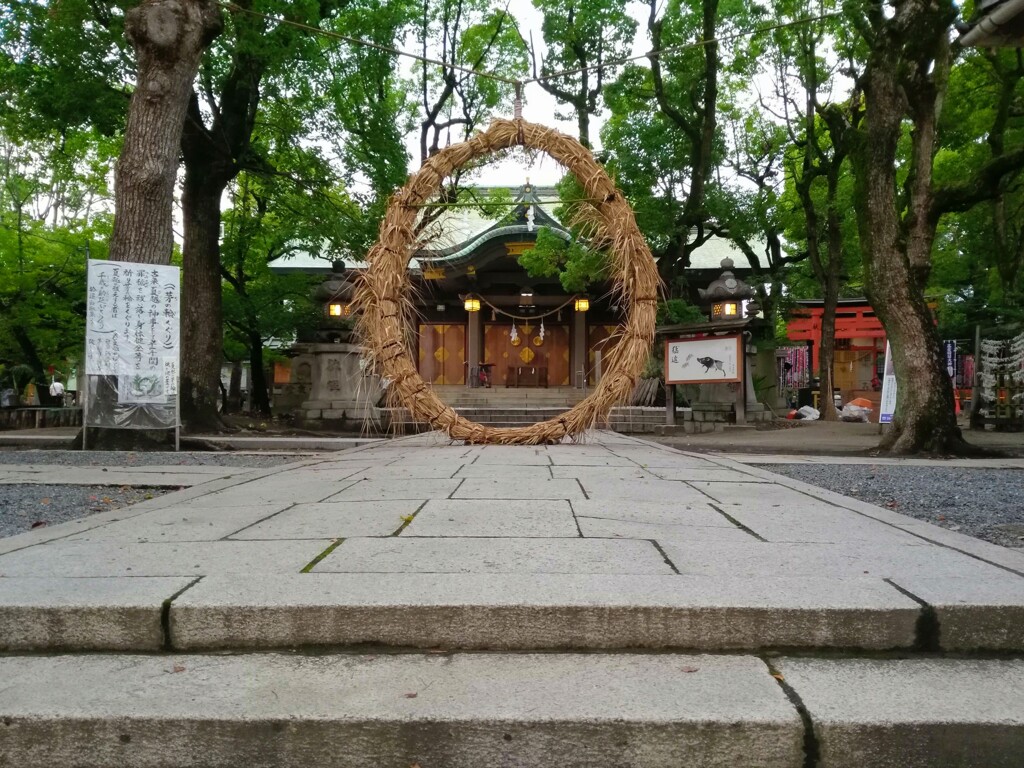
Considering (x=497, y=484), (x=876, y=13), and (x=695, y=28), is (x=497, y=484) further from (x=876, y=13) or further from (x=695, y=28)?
(x=695, y=28)

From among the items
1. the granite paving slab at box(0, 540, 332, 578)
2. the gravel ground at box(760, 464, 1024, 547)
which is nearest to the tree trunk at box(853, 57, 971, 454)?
the gravel ground at box(760, 464, 1024, 547)

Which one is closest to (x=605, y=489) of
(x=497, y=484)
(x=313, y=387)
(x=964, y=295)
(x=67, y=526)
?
(x=497, y=484)

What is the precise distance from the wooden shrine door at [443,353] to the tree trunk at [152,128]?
11483 mm

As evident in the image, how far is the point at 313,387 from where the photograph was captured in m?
14.2

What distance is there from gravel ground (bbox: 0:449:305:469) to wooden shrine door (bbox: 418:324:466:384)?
37.4 feet

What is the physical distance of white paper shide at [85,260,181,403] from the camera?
7.98 metres

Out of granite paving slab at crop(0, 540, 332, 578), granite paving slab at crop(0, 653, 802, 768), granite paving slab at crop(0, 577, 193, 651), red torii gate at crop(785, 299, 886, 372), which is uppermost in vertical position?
red torii gate at crop(785, 299, 886, 372)

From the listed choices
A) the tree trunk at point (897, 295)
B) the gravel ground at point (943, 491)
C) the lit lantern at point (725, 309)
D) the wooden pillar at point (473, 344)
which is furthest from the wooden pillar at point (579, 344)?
the gravel ground at point (943, 491)

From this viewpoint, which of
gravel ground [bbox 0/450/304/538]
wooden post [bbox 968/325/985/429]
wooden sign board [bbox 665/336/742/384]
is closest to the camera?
gravel ground [bbox 0/450/304/538]

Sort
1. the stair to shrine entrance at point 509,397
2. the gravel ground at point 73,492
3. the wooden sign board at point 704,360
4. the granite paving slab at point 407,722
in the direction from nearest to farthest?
the granite paving slab at point 407,722, the gravel ground at point 73,492, the wooden sign board at point 704,360, the stair to shrine entrance at point 509,397

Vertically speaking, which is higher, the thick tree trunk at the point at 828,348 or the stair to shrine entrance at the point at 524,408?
the thick tree trunk at the point at 828,348

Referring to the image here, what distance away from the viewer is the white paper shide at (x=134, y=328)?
26.2 feet

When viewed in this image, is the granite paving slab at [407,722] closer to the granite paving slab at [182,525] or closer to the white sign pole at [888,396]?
the granite paving slab at [182,525]

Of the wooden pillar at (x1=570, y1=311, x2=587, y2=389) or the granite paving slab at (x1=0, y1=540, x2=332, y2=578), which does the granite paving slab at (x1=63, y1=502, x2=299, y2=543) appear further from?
the wooden pillar at (x1=570, y1=311, x2=587, y2=389)
